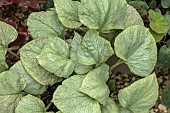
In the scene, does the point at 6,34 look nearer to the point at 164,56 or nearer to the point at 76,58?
the point at 76,58

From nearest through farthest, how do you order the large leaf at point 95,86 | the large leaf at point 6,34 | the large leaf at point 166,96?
the large leaf at point 95,86 → the large leaf at point 6,34 → the large leaf at point 166,96

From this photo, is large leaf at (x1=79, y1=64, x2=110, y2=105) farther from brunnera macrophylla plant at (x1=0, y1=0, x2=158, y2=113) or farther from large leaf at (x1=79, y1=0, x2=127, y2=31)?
large leaf at (x1=79, y1=0, x2=127, y2=31)

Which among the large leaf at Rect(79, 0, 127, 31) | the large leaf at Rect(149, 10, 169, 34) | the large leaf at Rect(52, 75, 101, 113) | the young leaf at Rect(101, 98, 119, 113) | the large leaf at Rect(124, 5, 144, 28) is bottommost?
the young leaf at Rect(101, 98, 119, 113)

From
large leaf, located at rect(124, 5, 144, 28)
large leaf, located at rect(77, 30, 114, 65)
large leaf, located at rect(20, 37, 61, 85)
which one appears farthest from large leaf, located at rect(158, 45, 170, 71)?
large leaf, located at rect(20, 37, 61, 85)

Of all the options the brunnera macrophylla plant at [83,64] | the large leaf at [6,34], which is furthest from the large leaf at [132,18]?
the large leaf at [6,34]

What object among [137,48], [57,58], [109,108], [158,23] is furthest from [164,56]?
[57,58]

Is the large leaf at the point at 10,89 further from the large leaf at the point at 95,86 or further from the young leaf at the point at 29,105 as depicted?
the large leaf at the point at 95,86

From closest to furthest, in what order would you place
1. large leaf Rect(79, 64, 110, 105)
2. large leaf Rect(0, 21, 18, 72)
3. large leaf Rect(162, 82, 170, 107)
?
large leaf Rect(79, 64, 110, 105)
large leaf Rect(0, 21, 18, 72)
large leaf Rect(162, 82, 170, 107)
